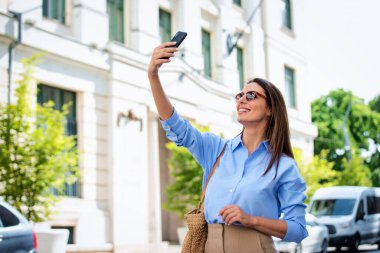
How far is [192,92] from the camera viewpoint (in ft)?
Answer: 81.7

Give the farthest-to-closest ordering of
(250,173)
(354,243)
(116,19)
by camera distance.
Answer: (354,243) < (116,19) < (250,173)

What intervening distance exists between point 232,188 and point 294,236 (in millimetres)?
352

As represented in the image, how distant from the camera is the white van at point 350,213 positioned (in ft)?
72.1

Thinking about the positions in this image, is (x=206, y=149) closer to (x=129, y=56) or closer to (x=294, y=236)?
(x=294, y=236)

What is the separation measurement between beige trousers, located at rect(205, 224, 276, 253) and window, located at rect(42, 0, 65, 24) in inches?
641

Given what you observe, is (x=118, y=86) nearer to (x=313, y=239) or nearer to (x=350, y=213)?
(x=313, y=239)

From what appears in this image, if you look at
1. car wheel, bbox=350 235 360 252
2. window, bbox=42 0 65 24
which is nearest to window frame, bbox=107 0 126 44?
window, bbox=42 0 65 24

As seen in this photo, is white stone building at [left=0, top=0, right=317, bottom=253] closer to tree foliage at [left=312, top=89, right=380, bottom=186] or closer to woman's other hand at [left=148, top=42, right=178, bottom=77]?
woman's other hand at [left=148, top=42, right=178, bottom=77]

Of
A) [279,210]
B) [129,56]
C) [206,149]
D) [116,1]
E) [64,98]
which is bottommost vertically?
[279,210]

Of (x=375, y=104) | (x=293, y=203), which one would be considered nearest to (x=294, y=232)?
(x=293, y=203)

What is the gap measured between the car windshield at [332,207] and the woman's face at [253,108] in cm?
1997

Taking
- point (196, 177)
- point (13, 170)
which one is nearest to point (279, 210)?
point (13, 170)

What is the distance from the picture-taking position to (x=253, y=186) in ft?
10.6

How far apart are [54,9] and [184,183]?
6.25 metres
